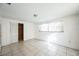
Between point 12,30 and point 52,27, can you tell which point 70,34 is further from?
point 12,30

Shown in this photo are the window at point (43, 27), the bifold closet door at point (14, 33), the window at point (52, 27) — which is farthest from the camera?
the bifold closet door at point (14, 33)

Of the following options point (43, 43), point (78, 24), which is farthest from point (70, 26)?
point (43, 43)

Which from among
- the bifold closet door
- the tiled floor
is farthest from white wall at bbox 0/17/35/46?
the tiled floor

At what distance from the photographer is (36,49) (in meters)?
1.56

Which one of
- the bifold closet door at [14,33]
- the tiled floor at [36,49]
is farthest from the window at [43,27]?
the bifold closet door at [14,33]

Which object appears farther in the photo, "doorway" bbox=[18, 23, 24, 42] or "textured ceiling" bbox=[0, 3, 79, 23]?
"doorway" bbox=[18, 23, 24, 42]

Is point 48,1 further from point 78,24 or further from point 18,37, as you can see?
point 18,37

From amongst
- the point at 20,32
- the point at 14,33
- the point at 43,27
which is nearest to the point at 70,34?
the point at 43,27

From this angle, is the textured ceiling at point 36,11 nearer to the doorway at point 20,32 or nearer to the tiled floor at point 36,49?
the doorway at point 20,32

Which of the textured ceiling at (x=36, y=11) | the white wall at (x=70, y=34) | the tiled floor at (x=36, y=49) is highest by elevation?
the textured ceiling at (x=36, y=11)

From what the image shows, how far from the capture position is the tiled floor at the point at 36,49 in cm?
140

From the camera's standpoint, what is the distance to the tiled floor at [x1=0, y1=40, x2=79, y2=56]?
140 cm

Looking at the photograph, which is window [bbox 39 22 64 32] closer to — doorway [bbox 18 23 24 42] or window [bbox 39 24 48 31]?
window [bbox 39 24 48 31]

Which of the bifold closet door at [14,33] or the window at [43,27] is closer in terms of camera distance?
the window at [43,27]
